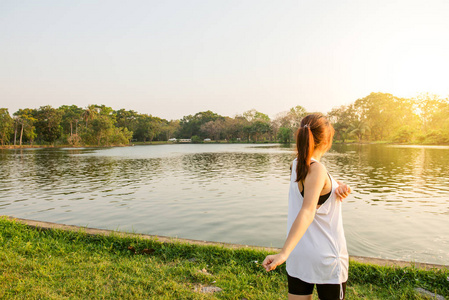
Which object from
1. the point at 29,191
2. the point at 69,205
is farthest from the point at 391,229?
the point at 29,191

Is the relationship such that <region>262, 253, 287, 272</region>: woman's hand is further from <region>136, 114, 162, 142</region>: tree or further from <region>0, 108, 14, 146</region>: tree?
<region>136, 114, 162, 142</region>: tree

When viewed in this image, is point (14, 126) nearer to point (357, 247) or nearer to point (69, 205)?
point (69, 205)

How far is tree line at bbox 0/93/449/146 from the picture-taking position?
61406 millimetres

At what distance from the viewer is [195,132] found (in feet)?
352

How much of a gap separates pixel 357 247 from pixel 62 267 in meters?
5.17

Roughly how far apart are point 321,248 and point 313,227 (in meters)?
0.13

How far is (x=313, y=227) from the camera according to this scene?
182cm

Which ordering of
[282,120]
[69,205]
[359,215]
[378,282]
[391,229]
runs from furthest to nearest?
[282,120] → [69,205] → [359,215] → [391,229] → [378,282]

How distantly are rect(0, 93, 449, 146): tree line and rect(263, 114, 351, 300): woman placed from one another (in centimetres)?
6297

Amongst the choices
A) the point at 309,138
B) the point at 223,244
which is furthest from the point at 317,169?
the point at 223,244

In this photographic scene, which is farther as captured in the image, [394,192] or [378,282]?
[394,192]

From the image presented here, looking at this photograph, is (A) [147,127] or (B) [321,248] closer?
(B) [321,248]

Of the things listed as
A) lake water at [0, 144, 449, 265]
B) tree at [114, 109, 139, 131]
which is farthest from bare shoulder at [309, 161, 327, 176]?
tree at [114, 109, 139, 131]

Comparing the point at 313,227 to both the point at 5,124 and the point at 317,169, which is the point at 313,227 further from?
the point at 5,124
